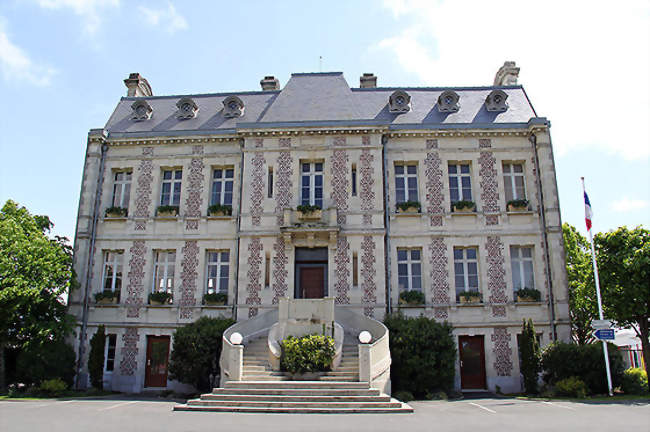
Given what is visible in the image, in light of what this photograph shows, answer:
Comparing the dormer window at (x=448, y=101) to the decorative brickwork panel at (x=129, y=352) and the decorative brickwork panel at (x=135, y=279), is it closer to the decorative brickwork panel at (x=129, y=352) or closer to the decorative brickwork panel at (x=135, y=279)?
the decorative brickwork panel at (x=135, y=279)

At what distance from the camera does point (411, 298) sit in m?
17.8

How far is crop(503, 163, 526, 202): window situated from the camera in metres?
19.4

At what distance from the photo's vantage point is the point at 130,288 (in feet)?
61.9

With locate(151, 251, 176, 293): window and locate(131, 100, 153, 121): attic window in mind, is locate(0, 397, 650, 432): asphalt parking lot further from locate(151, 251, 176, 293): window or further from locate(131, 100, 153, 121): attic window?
locate(131, 100, 153, 121): attic window

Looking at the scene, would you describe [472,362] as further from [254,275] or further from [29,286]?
[29,286]

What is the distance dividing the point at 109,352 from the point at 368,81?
16.6 meters

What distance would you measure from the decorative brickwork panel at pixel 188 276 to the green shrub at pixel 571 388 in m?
13.0

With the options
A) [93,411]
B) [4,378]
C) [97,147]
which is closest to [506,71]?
[97,147]

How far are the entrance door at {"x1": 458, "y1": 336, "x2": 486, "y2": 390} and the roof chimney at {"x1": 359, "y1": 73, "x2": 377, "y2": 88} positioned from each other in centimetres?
1276

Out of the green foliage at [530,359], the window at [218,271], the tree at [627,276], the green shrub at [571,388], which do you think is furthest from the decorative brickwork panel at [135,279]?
the tree at [627,276]

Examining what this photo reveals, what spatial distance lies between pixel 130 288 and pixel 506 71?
1938 centimetres

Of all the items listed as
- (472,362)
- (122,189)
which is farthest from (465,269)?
(122,189)

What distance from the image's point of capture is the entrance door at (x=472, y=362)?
57.3ft

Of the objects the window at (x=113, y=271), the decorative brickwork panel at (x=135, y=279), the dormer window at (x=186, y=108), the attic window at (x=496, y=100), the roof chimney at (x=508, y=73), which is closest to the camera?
the decorative brickwork panel at (x=135, y=279)
